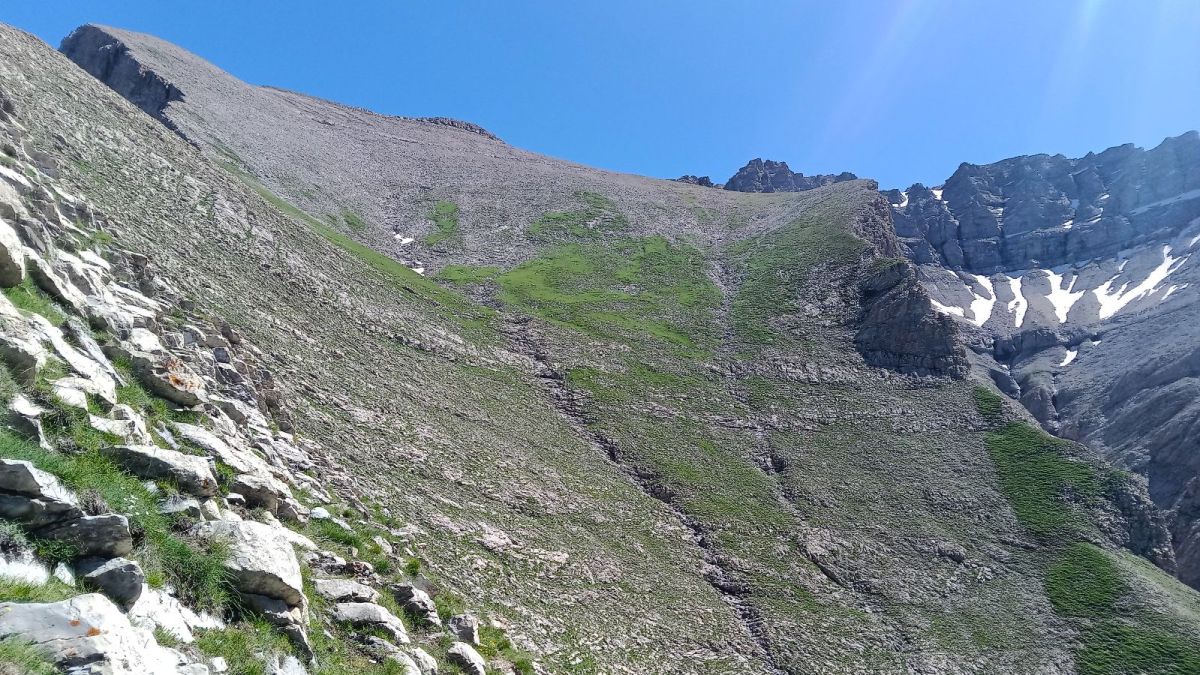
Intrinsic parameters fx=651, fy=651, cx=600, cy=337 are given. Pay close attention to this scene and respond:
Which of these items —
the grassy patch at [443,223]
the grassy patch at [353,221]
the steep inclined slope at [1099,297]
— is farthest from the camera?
the steep inclined slope at [1099,297]

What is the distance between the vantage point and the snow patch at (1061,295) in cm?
15338

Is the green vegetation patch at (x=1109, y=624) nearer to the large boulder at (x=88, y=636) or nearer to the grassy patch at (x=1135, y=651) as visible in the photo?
the grassy patch at (x=1135, y=651)

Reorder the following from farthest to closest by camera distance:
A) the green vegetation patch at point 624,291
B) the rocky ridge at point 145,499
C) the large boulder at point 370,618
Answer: the green vegetation patch at point 624,291
the large boulder at point 370,618
the rocky ridge at point 145,499

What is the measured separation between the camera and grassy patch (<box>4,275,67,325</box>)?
33.4ft

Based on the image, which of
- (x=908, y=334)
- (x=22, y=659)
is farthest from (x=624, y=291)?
(x=22, y=659)

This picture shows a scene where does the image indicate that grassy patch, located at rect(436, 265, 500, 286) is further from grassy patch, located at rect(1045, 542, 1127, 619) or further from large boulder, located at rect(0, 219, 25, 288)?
large boulder, located at rect(0, 219, 25, 288)

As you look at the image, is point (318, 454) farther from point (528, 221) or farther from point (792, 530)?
point (528, 221)

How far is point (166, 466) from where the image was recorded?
30.6ft

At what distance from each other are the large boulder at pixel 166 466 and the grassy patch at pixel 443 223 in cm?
7415

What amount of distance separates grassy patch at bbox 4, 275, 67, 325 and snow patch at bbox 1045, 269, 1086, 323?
589 ft

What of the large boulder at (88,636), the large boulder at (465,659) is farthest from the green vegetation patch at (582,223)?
the large boulder at (88,636)

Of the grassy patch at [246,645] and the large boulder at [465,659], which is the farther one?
the large boulder at [465,659]

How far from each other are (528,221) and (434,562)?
76.9 metres

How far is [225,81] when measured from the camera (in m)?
106
